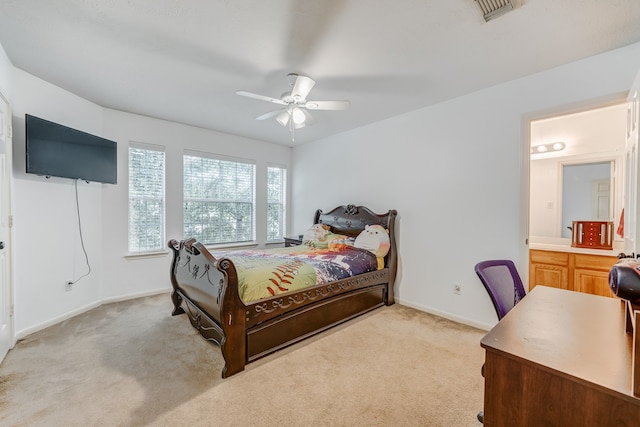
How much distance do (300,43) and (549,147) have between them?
143 inches

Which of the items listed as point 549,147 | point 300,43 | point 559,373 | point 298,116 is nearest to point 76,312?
point 298,116

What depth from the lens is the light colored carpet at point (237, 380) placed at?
64.7 inches

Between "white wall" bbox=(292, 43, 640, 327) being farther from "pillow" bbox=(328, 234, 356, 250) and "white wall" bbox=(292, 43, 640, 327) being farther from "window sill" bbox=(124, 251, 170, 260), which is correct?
"window sill" bbox=(124, 251, 170, 260)

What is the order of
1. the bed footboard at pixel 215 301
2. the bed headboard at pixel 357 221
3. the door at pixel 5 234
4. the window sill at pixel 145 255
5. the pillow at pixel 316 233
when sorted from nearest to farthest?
1. the bed footboard at pixel 215 301
2. the door at pixel 5 234
3. the bed headboard at pixel 357 221
4. the window sill at pixel 145 255
5. the pillow at pixel 316 233

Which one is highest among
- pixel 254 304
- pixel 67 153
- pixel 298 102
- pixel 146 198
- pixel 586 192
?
pixel 298 102

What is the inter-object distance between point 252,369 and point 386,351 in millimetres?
1180

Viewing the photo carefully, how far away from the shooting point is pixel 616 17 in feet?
5.77

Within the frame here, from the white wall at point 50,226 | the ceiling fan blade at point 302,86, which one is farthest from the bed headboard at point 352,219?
the white wall at point 50,226

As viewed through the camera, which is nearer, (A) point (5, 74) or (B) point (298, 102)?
(A) point (5, 74)

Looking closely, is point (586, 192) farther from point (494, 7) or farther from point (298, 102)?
point (298, 102)

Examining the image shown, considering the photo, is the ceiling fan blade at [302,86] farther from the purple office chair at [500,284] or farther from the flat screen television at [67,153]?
the flat screen television at [67,153]

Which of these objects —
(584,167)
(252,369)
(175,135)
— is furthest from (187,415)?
(584,167)

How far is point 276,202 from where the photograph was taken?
5.39 metres

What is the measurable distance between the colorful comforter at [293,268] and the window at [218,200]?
150 centimetres
